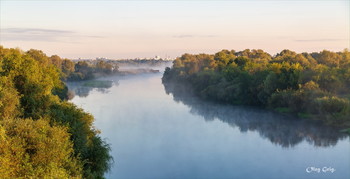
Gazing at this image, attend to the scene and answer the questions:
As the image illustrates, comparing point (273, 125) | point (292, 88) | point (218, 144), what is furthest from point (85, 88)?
point (218, 144)

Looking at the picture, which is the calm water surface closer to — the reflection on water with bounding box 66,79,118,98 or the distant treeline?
the distant treeline

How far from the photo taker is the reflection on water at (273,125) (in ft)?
135

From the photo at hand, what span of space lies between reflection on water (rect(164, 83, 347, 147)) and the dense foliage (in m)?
22.8

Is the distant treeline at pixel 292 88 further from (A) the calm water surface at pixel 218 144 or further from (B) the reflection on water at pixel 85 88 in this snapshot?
(B) the reflection on water at pixel 85 88

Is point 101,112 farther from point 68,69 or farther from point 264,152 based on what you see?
point 68,69

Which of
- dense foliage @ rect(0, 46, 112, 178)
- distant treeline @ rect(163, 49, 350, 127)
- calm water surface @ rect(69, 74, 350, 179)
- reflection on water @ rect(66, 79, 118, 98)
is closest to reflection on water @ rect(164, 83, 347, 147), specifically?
calm water surface @ rect(69, 74, 350, 179)

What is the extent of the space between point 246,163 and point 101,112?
31.4 m

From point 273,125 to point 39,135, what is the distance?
117 ft

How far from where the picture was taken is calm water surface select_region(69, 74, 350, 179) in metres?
30.6

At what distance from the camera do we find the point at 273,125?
48219 mm

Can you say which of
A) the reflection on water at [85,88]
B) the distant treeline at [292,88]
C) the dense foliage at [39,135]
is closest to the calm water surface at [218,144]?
the distant treeline at [292,88]

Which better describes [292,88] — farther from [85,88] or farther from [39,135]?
[85,88]

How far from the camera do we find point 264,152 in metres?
36.2

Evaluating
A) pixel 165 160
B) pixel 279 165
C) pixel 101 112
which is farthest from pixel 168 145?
pixel 101 112
